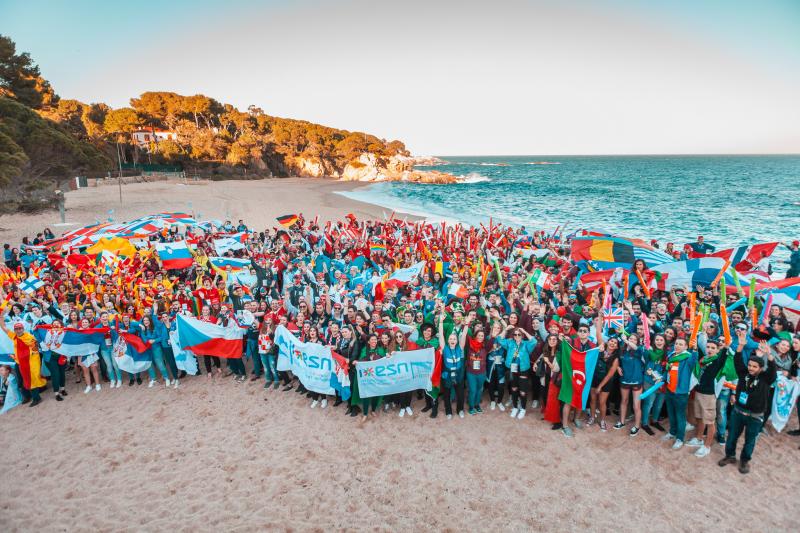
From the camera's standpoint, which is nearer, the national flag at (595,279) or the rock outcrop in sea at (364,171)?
the national flag at (595,279)

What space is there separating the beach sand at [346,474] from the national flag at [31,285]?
4.12m

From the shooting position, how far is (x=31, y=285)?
10.7 meters

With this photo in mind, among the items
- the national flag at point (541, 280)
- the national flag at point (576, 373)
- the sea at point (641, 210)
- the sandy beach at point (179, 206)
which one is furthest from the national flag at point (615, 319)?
the sandy beach at point (179, 206)

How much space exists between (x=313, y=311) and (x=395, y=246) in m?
5.83

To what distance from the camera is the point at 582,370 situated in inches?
260

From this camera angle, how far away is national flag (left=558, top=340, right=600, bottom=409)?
6.54 m

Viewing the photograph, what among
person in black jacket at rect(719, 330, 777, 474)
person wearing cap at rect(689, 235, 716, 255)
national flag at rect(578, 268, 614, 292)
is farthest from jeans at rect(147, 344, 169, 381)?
person wearing cap at rect(689, 235, 716, 255)

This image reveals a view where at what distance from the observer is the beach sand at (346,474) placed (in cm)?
536

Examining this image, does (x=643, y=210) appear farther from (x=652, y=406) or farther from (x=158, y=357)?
(x=158, y=357)

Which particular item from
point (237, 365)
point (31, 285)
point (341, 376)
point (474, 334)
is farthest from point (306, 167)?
point (474, 334)

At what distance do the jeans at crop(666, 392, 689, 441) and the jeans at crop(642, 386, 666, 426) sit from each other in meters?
0.12

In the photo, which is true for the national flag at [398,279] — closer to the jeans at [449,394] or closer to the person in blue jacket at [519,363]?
the jeans at [449,394]

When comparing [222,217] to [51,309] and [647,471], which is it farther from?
[647,471]

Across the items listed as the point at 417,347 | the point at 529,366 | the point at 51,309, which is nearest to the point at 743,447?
the point at 529,366
